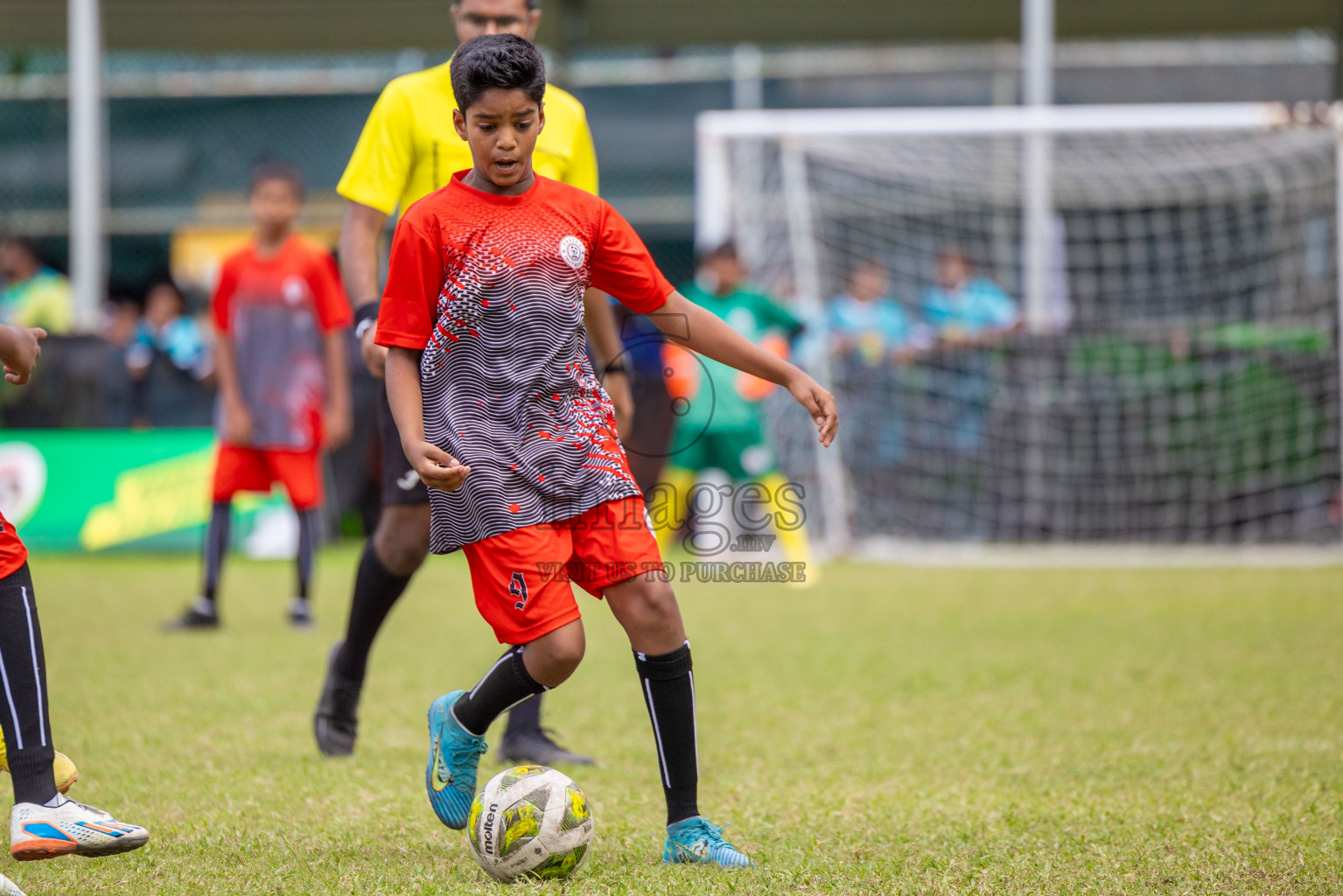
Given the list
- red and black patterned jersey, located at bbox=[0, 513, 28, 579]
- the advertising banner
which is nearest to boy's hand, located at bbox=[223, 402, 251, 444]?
the advertising banner

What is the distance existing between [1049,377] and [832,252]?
77.2 inches

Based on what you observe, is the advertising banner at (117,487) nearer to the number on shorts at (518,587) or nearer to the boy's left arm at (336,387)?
the boy's left arm at (336,387)

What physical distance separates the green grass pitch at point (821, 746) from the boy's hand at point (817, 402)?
2.74ft

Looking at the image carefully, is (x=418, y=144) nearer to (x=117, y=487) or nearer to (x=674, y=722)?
(x=674, y=722)

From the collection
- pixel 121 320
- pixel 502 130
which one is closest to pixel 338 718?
pixel 502 130

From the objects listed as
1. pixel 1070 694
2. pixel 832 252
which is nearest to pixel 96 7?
pixel 832 252

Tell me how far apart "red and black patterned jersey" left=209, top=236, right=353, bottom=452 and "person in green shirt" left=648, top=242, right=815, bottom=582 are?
6.46 feet

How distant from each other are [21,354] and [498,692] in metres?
1.09

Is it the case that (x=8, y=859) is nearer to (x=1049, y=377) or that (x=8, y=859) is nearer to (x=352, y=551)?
(x=352, y=551)

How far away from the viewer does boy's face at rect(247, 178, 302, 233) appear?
617 centimetres

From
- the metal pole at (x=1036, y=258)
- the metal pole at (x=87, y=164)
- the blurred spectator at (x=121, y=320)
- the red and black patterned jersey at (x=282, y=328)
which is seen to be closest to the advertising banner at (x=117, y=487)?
the blurred spectator at (x=121, y=320)

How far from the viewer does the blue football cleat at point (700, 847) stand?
2.70 m

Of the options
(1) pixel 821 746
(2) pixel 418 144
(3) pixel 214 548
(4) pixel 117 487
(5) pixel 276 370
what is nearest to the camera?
(2) pixel 418 144

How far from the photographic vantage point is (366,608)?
370 cm
